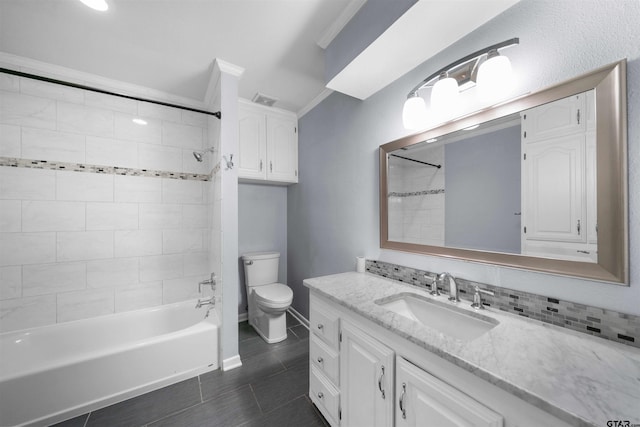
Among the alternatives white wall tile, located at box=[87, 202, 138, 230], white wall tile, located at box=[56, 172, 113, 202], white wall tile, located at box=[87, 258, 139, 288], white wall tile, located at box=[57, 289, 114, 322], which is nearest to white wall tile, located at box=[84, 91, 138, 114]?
white wall tile, located at box=[56, 172, 113, 202]

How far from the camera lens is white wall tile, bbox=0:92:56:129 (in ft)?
5.81

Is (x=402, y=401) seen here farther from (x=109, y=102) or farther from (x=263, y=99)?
(x=109, y=102)

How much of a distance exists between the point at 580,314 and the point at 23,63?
149 inches

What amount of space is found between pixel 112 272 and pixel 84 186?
81 cm

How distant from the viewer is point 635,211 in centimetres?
75

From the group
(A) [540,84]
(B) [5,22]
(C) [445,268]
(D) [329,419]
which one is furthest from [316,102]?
(D) [329,419]

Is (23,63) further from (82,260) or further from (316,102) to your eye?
(316,102)

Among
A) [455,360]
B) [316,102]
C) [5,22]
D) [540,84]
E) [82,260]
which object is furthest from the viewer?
[316,102]

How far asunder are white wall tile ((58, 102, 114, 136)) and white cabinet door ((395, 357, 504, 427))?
2.94m

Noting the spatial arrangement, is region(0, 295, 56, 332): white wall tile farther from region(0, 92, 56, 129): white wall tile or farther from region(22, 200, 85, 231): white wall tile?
region(0, 92, 56, 129): white wall tile

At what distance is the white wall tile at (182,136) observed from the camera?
2369mm

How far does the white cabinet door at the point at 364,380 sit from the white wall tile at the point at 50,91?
9.48 ft

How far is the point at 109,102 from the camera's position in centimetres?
211

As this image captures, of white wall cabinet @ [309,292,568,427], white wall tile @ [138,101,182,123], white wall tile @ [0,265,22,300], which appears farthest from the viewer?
white wall tile @ [138,101,182,123]
